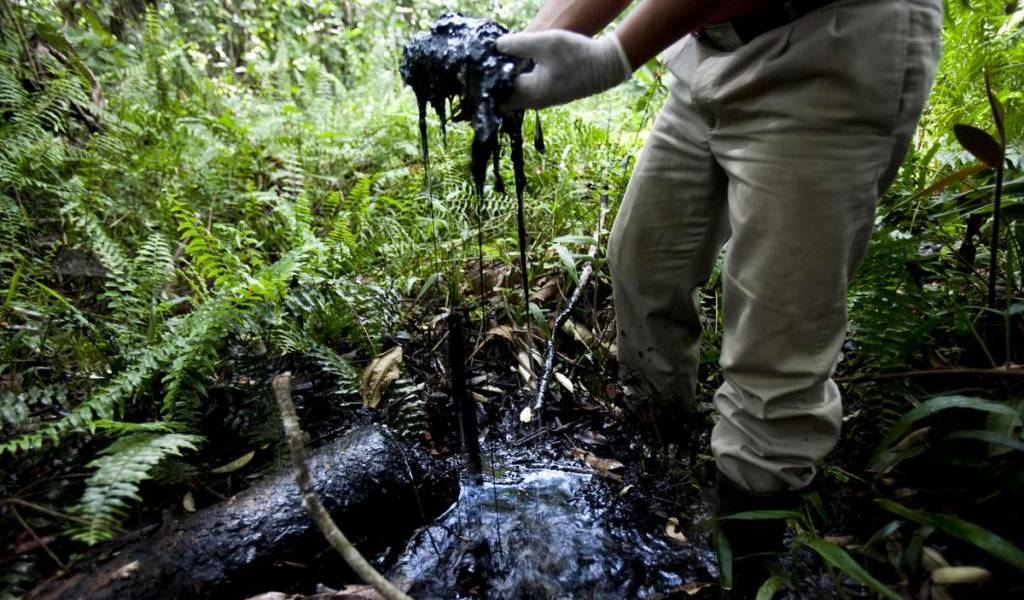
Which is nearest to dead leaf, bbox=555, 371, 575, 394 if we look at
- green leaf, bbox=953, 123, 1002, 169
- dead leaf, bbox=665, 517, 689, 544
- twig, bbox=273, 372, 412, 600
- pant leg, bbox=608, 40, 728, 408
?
pant leg, bbox=608, 40, 728, 408

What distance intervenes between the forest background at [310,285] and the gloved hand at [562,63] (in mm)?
1207

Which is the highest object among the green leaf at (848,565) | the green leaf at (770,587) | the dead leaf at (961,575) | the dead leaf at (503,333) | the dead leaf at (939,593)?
the dead leaf at (503,333)

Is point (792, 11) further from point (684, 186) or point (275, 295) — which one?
point (275, 295)

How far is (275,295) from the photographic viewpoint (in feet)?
7.64

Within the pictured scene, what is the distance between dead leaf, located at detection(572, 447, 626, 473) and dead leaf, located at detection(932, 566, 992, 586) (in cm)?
119

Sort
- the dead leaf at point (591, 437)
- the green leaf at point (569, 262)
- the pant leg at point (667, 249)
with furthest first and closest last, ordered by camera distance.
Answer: the green leaf at point (569, 262) → the dead leaf at point (591, 437) → the pant leg at point (667, 249)

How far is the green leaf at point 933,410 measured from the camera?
173 cm

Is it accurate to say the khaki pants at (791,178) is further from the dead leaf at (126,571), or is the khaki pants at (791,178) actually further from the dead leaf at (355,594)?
the dead leaf at (126,571)

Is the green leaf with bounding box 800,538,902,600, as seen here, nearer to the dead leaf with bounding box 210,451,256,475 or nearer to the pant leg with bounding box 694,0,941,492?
the pant leg with bounding box 694,0,941,492

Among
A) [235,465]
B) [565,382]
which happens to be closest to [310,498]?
[235,465]

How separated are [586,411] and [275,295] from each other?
1612mm

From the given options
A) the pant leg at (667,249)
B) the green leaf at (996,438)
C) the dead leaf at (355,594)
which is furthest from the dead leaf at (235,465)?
the green leaf at (996,438)

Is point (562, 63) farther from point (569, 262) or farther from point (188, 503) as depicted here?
point (188, 503)

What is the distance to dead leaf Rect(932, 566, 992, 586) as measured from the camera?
1568mm
